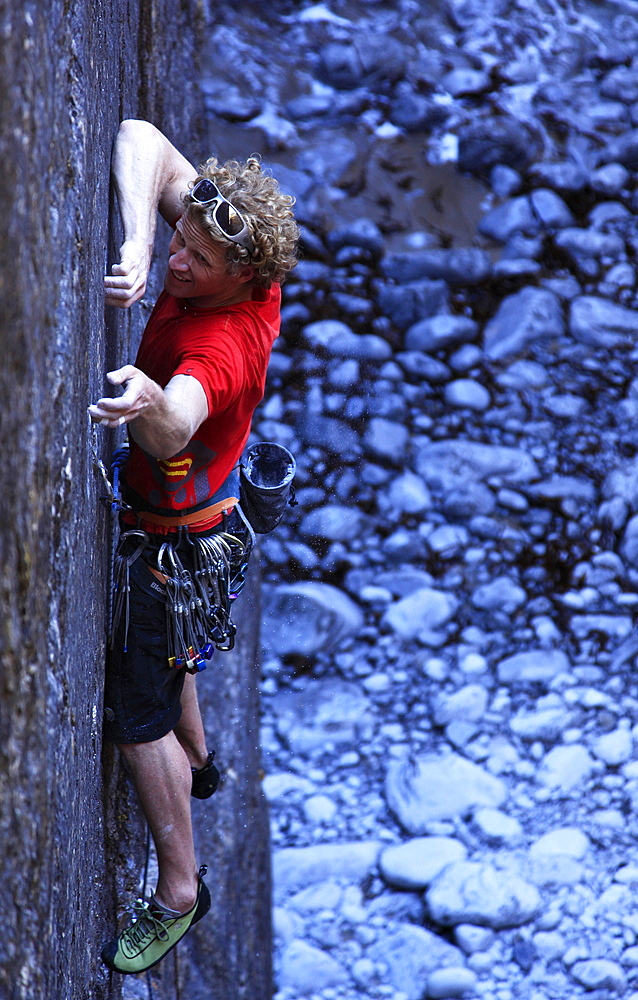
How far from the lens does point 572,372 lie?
24.2 ft

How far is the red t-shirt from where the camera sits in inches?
80.4

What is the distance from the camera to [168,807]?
8.14 feet

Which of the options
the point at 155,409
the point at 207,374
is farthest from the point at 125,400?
the point at 207,374

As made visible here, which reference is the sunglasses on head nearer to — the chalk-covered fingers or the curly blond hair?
the curly blond hair

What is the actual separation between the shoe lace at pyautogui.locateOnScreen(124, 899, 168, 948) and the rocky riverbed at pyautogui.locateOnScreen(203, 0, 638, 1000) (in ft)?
8.47

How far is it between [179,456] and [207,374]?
280 millimetres

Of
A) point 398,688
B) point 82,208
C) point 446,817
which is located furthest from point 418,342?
point 82,208

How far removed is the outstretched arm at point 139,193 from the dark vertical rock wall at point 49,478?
7cm

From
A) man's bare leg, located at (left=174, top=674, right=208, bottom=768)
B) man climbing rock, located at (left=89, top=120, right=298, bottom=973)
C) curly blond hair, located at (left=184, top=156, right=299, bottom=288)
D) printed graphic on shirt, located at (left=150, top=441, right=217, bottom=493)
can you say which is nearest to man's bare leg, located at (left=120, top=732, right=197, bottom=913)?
man climbing rock, located at (left=89, top=120, right=298, bottom=973)

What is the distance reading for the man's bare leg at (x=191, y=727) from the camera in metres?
2.67

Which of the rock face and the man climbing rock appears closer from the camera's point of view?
the rock face

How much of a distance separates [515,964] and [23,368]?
14.5 ft

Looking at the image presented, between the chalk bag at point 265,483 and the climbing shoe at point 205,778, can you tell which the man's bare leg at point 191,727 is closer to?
the climbing shoe at point 205,778

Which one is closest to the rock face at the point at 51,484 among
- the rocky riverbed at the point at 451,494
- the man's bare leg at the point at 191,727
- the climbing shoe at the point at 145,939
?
the climbing shoe at the point at 145,939
